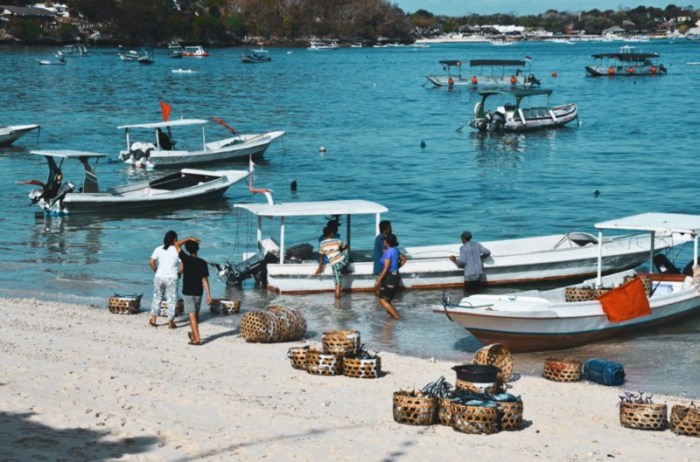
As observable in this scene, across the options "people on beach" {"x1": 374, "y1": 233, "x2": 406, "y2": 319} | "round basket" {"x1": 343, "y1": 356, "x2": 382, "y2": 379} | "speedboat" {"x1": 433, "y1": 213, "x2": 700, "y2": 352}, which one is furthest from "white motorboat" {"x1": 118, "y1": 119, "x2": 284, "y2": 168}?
"round basket" {"x1": 343, "y1": 356, "x2": 382, "y2": 379}

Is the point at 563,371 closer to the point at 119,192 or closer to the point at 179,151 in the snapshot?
the point at 119,192

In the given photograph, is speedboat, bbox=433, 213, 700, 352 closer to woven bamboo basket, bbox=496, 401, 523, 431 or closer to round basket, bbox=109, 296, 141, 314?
woven bamboo basket, bbox=496, 401, 523, 431

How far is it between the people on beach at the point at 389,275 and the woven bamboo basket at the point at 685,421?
293 inches

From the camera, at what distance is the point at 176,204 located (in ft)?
109

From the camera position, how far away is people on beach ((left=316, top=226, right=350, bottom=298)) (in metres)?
21.6

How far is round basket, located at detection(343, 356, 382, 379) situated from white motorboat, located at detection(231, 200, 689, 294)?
712 cm

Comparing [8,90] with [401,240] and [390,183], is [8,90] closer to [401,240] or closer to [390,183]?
[390,183]

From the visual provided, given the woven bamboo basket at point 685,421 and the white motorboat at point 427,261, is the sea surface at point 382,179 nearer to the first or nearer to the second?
the white motorboat at point 427,261

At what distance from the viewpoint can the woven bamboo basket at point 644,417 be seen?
13156 mm

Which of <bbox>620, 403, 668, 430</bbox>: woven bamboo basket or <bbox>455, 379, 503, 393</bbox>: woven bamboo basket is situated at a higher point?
<bbox>455, 379, 503, 393</bbox>: woven bamboo basket

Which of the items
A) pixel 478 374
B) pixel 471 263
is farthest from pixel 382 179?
pixel 478 374

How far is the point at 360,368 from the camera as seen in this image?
15141mm

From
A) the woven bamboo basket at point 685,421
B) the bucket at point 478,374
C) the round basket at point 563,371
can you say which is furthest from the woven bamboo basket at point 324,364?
the woven bamboo basket at point 685,421

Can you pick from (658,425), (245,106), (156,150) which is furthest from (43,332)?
(245,106)
